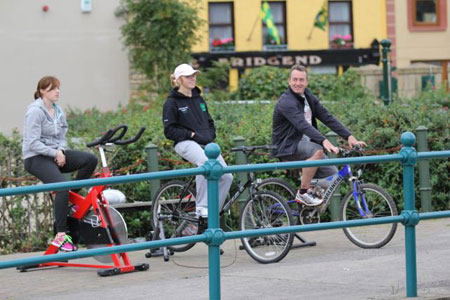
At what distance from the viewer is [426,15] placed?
3831cm

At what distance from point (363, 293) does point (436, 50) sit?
31.6 meters

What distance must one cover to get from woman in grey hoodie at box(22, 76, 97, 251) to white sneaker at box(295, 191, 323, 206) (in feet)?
6.19

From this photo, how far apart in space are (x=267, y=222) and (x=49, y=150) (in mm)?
1959

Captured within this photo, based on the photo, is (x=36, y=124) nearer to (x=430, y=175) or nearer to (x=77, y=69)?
(x=430, y=175)

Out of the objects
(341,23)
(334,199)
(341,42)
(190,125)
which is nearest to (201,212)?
(190,125)

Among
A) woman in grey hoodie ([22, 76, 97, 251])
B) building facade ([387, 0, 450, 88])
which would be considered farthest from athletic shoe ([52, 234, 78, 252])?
building facade ([387, 0, 450, 88])

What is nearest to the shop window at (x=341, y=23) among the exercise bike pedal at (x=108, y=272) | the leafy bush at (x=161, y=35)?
the leafy bush at (x=161, y=35)

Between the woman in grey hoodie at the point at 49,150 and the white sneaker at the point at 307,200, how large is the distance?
1.89 metres

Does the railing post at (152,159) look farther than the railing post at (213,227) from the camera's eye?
Yes

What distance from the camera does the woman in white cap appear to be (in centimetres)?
946

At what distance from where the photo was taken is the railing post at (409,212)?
7293mm

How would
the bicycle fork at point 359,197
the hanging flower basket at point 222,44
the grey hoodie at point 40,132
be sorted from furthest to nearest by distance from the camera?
the hanging flower basket at point 222,44 → the bicycle fork at point 359,197 → the grey hoodie at point 40,132

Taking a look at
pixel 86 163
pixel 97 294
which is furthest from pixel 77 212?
pixel 97 294

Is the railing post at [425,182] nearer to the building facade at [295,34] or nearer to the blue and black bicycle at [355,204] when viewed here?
the blue and black bicycle at [355,204]
